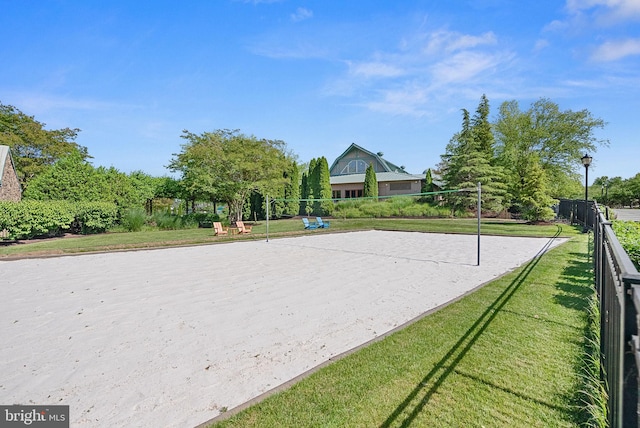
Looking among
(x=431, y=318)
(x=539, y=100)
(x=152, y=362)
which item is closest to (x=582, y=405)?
(x=431, y=318)

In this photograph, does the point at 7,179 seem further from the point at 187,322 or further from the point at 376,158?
the point at 376,158

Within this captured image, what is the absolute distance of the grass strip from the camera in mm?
2268

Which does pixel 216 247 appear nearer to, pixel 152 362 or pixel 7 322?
pixel 7 322

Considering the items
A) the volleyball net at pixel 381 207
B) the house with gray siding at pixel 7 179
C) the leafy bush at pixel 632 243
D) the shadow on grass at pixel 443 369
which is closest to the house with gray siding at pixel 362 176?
the volleyball net at pixel 381 207

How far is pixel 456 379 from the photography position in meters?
2.71

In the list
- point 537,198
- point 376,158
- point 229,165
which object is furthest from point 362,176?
point 229,165

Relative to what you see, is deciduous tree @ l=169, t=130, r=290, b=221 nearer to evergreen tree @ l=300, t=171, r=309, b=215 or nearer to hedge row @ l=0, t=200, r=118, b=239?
hedge row @ l=0, t=200, r=118, b=239

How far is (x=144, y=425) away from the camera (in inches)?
90.6

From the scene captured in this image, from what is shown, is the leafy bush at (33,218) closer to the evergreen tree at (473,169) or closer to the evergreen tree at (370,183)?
the evergreen tree at (370,183)

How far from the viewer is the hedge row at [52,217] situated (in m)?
13.4

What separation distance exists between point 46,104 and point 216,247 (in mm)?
14789
